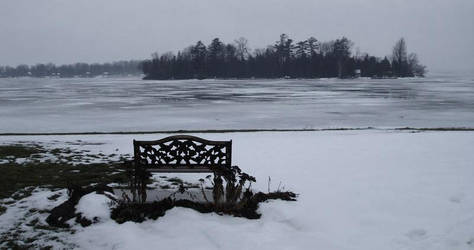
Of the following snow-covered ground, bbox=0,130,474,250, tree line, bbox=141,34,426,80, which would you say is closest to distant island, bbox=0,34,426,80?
tree line, bbox=141,34,426,80

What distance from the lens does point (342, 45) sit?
127625 millimetres

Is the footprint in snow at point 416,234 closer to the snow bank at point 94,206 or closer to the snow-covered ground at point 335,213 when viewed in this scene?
the snow-covered ground at point 335,213

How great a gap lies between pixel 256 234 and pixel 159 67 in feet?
371

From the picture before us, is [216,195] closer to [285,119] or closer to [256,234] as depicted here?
[256,234]

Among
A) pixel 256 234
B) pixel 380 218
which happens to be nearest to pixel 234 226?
pixel 256 234

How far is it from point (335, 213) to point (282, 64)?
116 meters

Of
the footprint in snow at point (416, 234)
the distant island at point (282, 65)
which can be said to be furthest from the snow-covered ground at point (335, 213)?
the distant island at point (282, 65)

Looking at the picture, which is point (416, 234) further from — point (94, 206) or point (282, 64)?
point (282, 64)

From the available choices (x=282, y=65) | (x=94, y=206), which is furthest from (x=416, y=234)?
(x=282, y=65)

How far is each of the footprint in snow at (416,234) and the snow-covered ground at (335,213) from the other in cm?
1

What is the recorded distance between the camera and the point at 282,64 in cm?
11850

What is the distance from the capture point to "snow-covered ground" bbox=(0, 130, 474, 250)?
170 inches

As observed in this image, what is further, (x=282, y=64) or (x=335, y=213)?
(x=282, y=64)

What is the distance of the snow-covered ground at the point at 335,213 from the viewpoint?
4.32m
